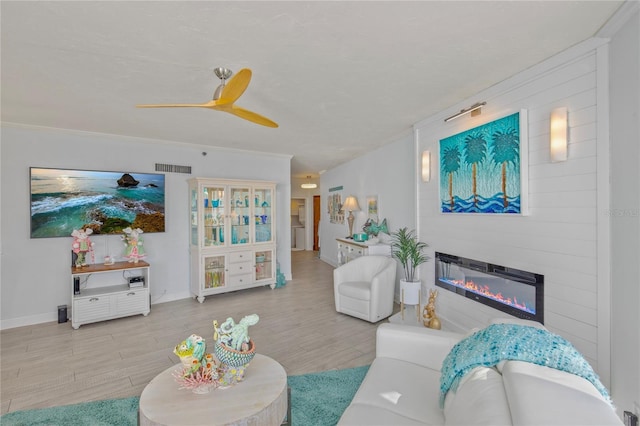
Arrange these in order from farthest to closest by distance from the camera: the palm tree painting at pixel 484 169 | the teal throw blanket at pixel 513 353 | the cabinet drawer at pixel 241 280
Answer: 1. the cabinet drawer at pixel 241 280
2. the palm tree painting at pixel 484 169
3. the teal throw blanket at pixel 513 353

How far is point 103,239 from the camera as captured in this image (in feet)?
14.0

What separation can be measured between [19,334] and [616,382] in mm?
5689

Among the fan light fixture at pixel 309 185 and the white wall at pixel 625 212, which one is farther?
the fan light fixture at pixel 309 185

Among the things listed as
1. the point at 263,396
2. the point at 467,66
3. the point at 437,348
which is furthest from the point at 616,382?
the point at 467,66

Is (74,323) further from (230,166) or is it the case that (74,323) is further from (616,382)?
(616,382)

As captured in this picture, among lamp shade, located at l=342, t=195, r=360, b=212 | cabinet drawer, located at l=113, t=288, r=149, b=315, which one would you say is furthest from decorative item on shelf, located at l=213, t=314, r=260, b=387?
lamp shade, located at l=342, t=195, r=360, b=212

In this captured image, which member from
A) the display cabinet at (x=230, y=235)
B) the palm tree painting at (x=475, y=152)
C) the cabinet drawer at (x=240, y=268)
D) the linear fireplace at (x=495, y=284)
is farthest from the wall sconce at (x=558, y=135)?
the cabinet drawer at (x=240, y=268)

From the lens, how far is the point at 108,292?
12.8ft

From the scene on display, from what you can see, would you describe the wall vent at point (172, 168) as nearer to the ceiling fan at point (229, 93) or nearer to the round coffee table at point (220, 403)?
the ceiling fan at point (229, 93)

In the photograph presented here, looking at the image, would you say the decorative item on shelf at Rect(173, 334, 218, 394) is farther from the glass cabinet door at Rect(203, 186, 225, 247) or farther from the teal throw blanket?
the glass cabinet door at Rect(203, 186, 225, 247)

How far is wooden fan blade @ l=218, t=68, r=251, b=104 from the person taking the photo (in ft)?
6.19

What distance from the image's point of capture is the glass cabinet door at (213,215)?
476 cm

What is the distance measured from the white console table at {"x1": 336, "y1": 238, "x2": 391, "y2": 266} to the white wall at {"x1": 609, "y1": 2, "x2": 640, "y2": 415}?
115 inches

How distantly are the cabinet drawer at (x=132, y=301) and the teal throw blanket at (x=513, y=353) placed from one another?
4015 millimetres
